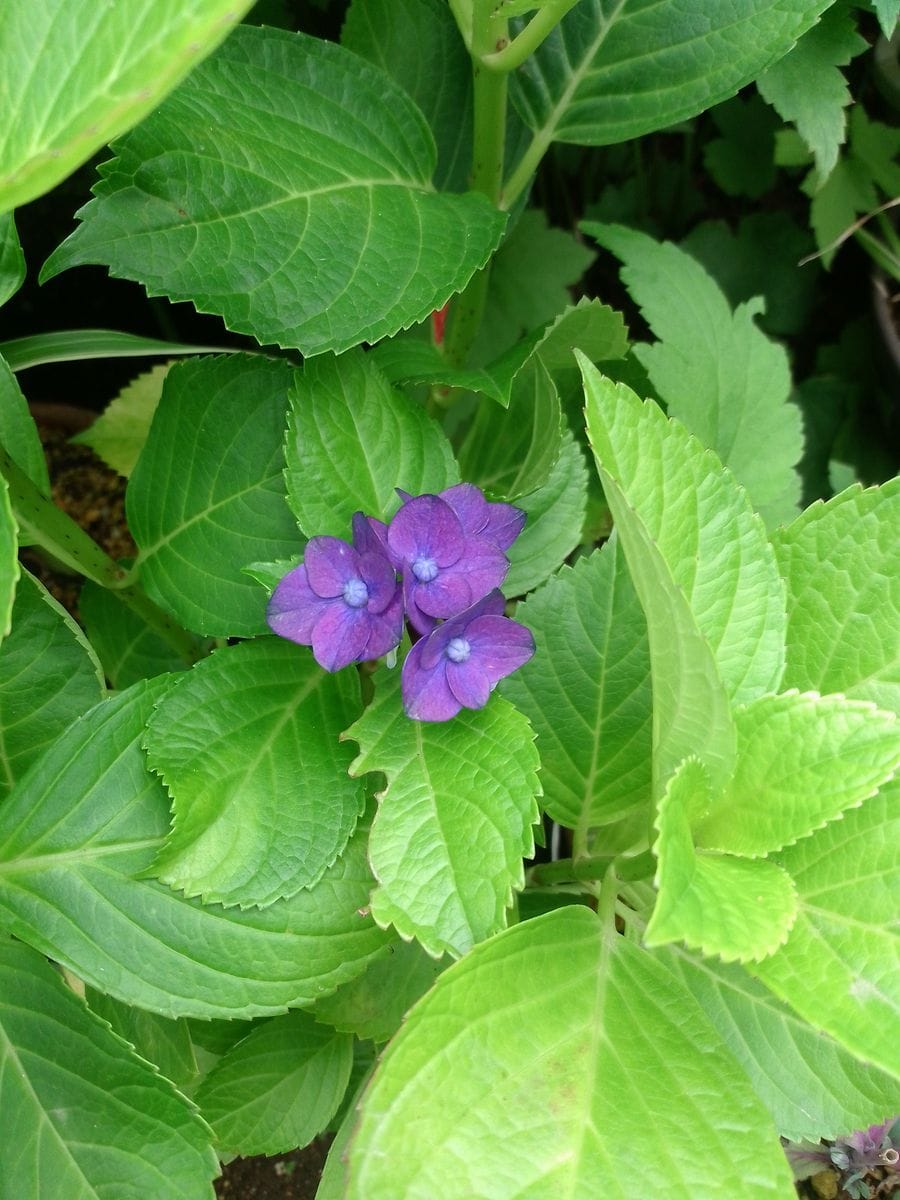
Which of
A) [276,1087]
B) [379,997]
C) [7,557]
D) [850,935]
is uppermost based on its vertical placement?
[7,557]

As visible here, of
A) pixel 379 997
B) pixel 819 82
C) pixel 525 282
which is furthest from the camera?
pixel 525 282

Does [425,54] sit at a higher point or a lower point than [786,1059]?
higher

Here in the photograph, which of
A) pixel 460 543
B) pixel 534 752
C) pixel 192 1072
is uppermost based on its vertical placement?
pixel 460 543

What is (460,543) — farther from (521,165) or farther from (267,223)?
(521,165)

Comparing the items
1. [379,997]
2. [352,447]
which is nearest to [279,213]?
[352,447]

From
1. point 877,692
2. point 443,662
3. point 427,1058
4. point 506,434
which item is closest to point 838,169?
point 506,434

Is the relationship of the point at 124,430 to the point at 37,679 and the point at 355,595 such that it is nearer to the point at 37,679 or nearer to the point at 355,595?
the point at 37,679

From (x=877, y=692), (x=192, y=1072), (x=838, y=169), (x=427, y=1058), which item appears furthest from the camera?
(x=838, y=169)
